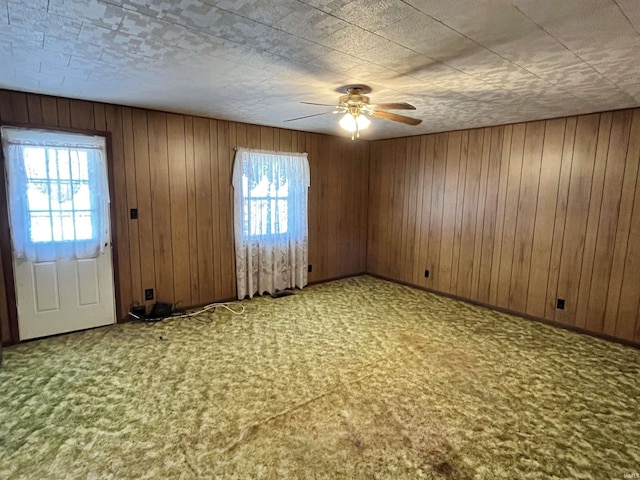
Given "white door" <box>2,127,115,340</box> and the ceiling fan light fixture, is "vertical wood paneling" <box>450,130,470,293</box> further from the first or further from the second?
"white door" <box>2,127,115,340</box>

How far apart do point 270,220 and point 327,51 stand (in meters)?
2.95

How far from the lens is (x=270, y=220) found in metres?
4.85

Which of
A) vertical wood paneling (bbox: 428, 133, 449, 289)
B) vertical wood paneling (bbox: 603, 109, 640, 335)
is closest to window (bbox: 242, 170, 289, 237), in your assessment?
vertical wood paneling (bbox: 428, 133, 449, 289)

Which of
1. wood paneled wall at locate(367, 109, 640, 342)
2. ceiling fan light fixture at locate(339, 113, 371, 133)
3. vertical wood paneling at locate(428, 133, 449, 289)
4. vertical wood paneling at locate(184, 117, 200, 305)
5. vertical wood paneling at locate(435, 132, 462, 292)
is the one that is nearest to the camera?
ceiling fan light fixture at locate(339, 113, 371, 133)

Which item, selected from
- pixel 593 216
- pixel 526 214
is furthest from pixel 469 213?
pixel 593 216

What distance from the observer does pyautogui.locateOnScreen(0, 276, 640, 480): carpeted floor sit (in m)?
1.92

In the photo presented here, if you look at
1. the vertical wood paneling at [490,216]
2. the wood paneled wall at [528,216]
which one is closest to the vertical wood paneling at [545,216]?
the wood paneled wall at [528,216]

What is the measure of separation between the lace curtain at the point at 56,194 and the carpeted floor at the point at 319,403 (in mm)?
923

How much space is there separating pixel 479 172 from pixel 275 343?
3352 millimetres

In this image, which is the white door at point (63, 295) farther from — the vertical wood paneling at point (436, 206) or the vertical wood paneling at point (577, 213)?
the vertical wood paneling at point (577, 213)

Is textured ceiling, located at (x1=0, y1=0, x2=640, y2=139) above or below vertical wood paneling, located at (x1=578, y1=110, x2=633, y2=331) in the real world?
above

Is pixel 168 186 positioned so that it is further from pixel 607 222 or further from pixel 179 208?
pixel 607 222

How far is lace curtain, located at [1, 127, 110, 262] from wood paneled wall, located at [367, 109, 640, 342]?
4.03 meters

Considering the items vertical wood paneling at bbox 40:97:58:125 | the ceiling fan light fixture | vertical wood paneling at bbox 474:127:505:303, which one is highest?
vertical wood paneling at bbox 40:97:58:125
